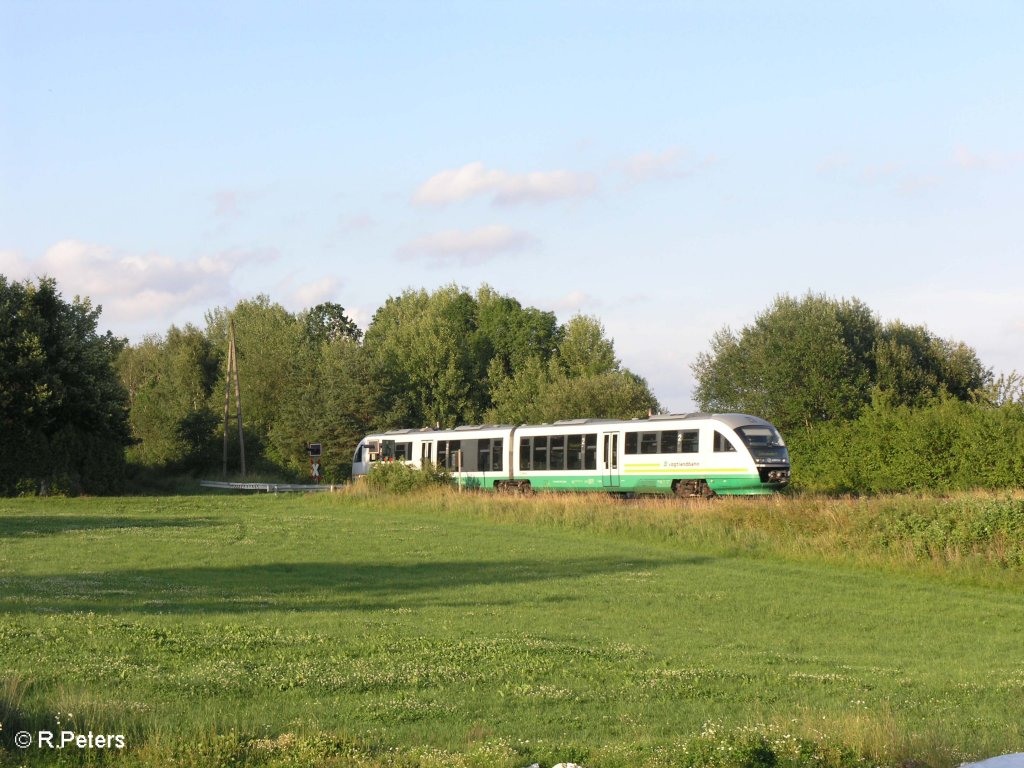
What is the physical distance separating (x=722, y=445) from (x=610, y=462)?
4.95m

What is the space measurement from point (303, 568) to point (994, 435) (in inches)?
1099

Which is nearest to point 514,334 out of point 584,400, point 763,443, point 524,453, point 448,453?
point 584,400

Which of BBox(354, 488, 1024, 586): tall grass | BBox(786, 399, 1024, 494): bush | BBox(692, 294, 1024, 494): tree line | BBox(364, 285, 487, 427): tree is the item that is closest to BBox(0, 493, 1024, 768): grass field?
BBox(354, 488, 1024, 586): tall grass

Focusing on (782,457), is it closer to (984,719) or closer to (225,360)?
(984,719)

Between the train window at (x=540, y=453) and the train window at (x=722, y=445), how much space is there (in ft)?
26.9

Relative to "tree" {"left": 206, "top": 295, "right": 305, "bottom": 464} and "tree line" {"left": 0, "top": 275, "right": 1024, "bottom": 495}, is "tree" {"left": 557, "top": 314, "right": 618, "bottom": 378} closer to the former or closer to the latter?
"tree line" {"left": 0, "top": 275, "right": 1024, "bottom": 495}

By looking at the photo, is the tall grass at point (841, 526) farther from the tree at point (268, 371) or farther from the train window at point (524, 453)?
the tree at point (268, 371)

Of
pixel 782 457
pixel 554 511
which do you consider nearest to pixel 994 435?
pixel 782 457

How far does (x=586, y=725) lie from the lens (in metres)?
9.59

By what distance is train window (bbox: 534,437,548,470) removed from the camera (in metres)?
43.9

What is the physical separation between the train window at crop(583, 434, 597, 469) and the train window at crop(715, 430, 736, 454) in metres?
5.50

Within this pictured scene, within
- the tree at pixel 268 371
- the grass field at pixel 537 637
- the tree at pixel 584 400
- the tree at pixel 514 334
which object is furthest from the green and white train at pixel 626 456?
the tree at pixel 514 334

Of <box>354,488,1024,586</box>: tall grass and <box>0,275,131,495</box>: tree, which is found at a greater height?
<box>0,275,131,495</box>: tree

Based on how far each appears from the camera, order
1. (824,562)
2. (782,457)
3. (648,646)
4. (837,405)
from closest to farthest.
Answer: (648,646)
(824,562)
(782,457)
(837,405)
